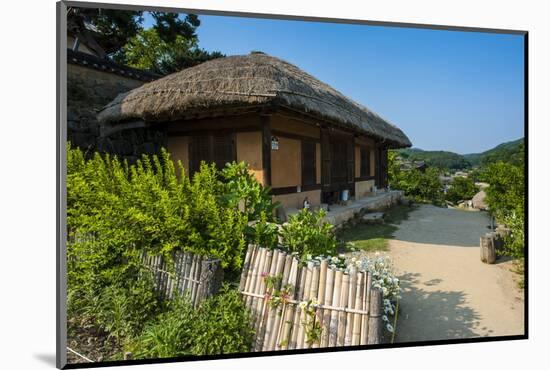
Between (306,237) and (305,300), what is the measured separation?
53 centimetres

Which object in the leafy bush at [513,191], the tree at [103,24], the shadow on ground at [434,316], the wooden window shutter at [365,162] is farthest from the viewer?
the wooden window shutter at [365,162]

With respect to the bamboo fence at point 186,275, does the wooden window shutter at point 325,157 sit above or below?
above

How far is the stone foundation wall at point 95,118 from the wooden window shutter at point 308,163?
2067 millimetres

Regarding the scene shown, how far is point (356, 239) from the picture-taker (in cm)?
525

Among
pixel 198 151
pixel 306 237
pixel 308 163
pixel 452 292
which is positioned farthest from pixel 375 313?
pixel 198 151

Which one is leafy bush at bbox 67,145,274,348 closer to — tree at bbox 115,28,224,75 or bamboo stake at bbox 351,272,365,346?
bamboo stake at bbox 351,272,365,346

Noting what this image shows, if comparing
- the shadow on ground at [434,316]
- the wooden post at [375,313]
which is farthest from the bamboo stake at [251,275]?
the shadow on ground at [434,316]

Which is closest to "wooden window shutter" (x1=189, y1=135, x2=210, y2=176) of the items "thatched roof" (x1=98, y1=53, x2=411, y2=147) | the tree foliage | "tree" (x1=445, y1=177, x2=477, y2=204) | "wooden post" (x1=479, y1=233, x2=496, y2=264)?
"thatched roof" (x1=98, y1=53, x2=411, y2=147)

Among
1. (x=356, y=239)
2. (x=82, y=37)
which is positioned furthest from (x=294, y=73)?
(x=356, y=239)

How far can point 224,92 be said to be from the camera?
13.1ft

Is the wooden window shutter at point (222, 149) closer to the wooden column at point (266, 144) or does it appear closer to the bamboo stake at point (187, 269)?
the wooden column at point (266, 144)

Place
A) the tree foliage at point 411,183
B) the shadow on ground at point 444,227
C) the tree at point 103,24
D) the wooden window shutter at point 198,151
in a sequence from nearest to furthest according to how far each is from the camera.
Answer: the tree at point 103,24 < the wooden window shutter at point 198,151 < the shadow on ground at point 444,227 < the tree foliage at point 411,183

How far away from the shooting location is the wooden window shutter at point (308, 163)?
5158mm

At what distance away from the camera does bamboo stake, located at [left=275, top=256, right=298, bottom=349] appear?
96.7 inches
